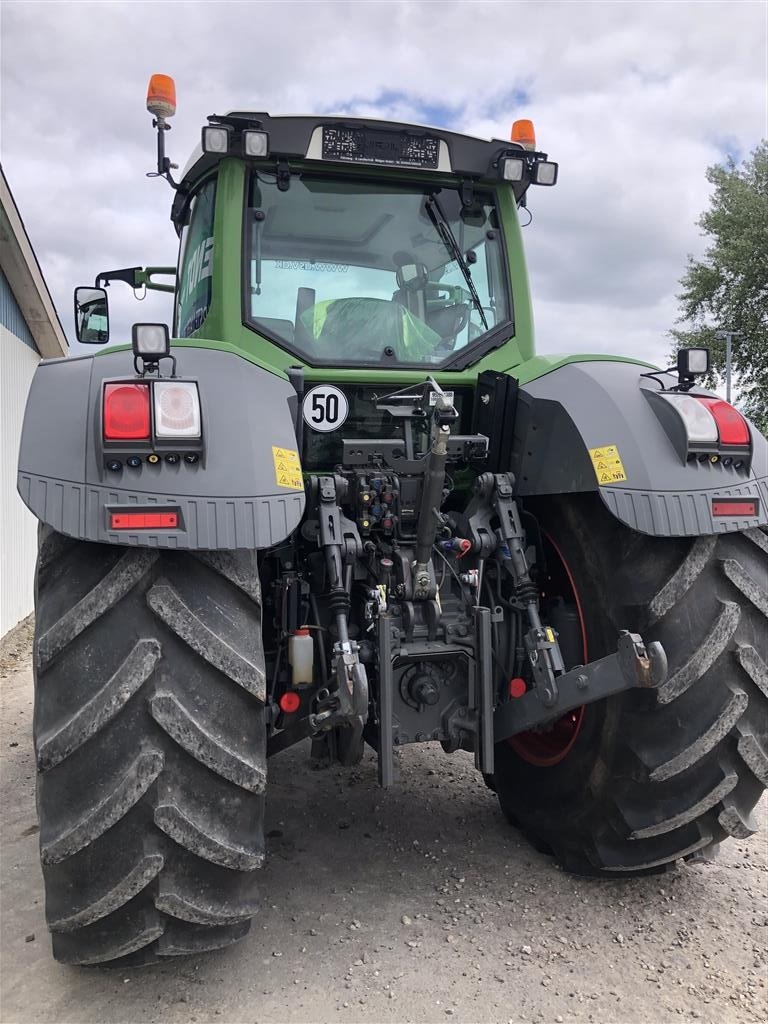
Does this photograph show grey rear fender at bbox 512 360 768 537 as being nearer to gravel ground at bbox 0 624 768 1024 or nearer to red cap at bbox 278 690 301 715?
red cap at bbox 278 690 301 715

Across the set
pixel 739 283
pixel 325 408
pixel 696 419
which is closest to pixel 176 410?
pixel 325 408

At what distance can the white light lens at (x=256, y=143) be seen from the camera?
2.97m

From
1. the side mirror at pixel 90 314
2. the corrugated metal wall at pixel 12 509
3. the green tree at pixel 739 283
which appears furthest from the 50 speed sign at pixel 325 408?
the green tree at pixel 739 283

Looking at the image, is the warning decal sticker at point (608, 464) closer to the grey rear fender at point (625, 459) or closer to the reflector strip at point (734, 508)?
the grey rear fender at point (625, 459)

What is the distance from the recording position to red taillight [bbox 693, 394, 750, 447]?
2688mm

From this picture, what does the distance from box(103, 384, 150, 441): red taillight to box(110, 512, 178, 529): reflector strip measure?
212mm

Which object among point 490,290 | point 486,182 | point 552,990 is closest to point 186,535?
point 552,990

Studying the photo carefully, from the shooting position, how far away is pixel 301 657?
2656 millimetres

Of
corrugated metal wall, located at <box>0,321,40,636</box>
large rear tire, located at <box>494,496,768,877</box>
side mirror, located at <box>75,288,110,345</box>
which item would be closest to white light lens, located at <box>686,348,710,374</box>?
large rear tire, located at <box>494,496,768,877</box>

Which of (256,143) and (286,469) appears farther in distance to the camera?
(256,143)

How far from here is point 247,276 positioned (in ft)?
10.1

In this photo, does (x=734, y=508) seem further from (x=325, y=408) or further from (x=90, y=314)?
(x=90, y=314)

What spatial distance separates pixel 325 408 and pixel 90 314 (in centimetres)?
176

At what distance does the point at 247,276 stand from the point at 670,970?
2.75 m
